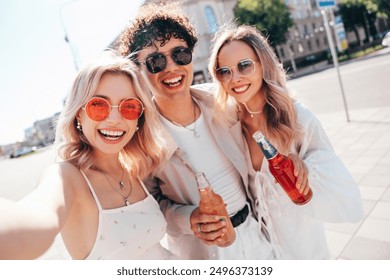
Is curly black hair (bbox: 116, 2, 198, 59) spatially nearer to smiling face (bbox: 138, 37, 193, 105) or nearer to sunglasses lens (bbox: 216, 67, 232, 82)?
smiling face (bbox: 138, 37, 193, 105)

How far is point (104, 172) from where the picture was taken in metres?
1.38

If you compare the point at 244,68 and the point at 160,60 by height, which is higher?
the point at 160,60

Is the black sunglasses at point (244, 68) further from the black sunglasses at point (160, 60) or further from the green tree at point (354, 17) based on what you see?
the green tree at point (354, 17)

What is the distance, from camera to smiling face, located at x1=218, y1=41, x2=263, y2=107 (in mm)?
1664

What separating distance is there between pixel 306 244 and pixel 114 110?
133 cm

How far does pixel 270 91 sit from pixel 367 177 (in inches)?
79.0

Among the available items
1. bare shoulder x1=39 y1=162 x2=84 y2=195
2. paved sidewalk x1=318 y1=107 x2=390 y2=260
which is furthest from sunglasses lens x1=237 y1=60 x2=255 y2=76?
paved sidewalk x1=318 y1=107 x2=390 y2=260

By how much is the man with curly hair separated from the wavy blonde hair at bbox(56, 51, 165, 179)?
127 millimetres

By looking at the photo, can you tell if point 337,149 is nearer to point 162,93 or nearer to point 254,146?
point 254,146

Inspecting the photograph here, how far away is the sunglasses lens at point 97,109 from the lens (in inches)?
49.8

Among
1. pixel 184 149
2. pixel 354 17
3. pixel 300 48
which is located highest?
pixel 354 17

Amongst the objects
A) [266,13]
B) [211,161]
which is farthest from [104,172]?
[266,13]

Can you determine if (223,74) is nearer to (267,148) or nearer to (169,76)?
(169,76)

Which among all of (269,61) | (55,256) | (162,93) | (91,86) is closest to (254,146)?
A: (269,61)
